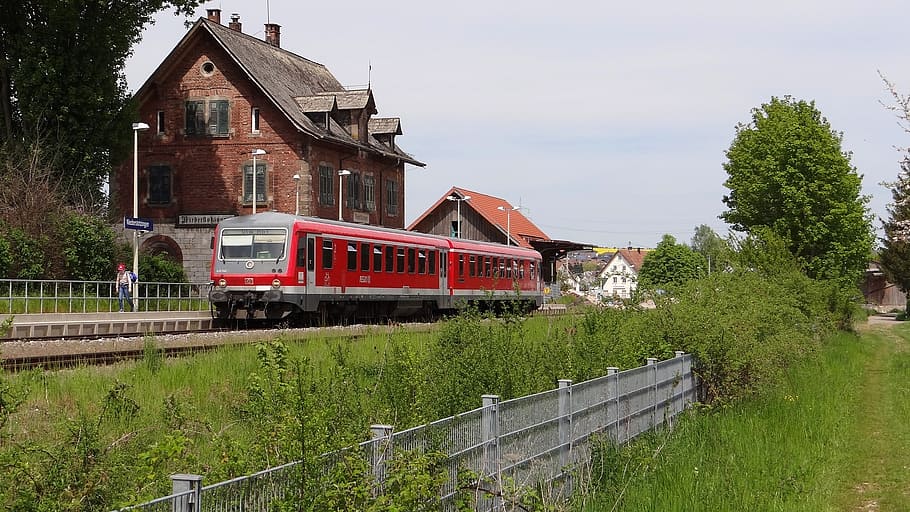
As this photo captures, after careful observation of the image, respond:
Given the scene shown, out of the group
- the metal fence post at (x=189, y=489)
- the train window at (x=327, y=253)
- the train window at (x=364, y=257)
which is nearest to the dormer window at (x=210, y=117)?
the train window at (x=364, y=257)

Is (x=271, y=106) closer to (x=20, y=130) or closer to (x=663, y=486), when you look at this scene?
(x=20, y=130)

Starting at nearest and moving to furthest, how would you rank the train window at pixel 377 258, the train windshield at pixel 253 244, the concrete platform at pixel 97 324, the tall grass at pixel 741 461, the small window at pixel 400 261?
the tall grass at pixel 741 461
the concrete platform at pixel 97 324
the train windshield at pixel 253 244
the train window at pixel 377 258
the small window at pixel 400 261

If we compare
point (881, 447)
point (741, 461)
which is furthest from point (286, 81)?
point (741, 461)

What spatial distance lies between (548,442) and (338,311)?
22.3m

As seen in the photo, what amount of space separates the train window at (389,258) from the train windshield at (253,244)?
477 cm

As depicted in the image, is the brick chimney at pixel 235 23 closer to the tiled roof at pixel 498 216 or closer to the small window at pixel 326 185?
the small window at pixel 326 185

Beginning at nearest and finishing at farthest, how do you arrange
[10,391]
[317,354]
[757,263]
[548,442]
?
[10,391] → [548,442] → [317,354] → [757,263]

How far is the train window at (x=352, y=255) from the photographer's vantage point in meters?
30.8

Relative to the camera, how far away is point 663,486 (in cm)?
1030

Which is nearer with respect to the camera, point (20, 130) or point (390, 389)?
point (390, 389)

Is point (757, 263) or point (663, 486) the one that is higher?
point (757, 263)

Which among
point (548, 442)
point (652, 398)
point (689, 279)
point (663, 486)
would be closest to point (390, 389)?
point (548, 442)

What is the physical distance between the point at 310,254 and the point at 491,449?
21565mm

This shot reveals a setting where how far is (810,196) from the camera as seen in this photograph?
49.1m
